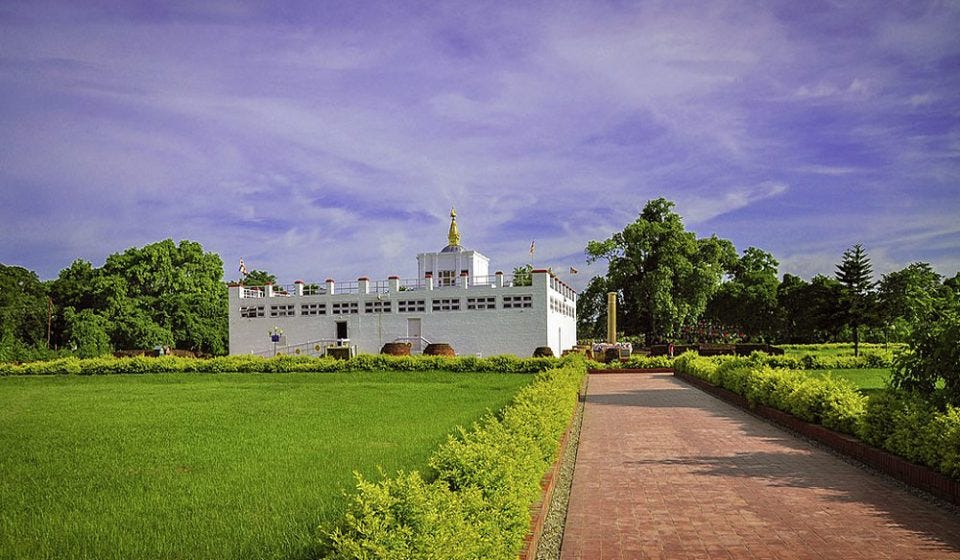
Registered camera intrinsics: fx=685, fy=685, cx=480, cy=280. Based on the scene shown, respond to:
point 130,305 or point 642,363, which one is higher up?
point 130,305

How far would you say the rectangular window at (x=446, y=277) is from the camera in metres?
39.8

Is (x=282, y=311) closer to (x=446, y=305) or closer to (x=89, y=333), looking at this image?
(x=446, y=305)

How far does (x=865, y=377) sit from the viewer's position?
69.7ft

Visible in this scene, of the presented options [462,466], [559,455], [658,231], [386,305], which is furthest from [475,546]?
[658,231]

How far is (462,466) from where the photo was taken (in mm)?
5051

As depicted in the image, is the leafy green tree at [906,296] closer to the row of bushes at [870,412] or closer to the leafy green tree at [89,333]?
the row of bushes at [870,412]

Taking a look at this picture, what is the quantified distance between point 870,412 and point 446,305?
2798 cm

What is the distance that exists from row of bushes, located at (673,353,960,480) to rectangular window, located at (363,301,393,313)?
2385cm

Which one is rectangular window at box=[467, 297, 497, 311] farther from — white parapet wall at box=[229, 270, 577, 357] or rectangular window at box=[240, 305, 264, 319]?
rectangular window at box=[240, 305, 264, 319]

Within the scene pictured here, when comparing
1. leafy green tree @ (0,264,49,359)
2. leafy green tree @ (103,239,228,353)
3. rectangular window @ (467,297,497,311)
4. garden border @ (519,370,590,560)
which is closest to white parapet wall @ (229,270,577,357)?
rectangular window @ (467,297,497,311)

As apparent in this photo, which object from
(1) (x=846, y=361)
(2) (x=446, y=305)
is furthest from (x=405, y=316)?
(1) (x=846, y=361)

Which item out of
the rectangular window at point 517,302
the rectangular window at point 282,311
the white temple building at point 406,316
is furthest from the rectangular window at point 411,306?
the rectangular window at point 282,311

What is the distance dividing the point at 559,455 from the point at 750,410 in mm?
6671

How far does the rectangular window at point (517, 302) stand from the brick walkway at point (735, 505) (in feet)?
76.5
